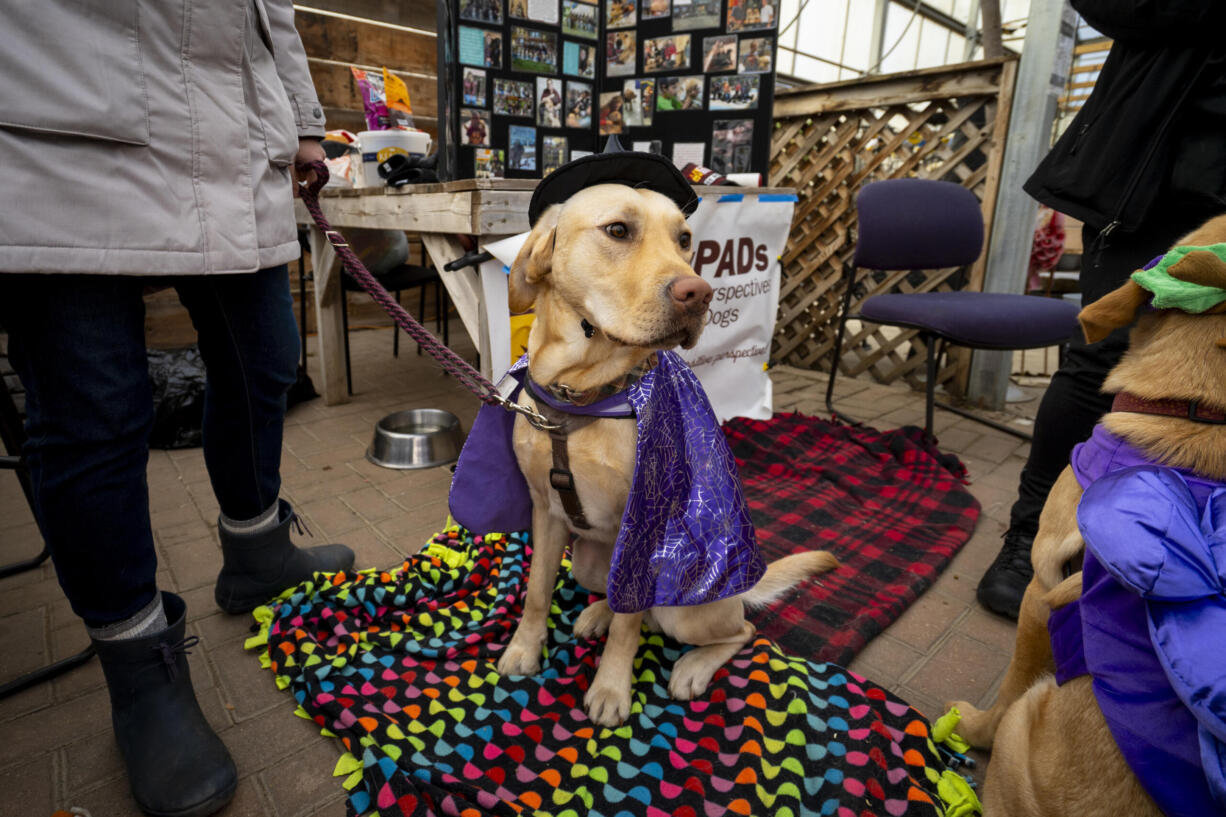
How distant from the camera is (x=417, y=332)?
1390 millimetres

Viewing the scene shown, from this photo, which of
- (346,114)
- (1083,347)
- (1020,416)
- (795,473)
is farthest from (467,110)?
(1020,416)

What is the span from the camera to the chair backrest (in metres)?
3.25

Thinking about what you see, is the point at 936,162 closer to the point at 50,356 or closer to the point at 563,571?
the point at 563,571

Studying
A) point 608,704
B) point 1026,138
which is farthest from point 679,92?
point 608,704

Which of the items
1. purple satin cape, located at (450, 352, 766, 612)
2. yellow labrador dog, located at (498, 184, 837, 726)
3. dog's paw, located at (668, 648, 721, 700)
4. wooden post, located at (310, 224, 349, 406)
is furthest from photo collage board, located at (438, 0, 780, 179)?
dog's paw, located at (668, 648, 721, 700)

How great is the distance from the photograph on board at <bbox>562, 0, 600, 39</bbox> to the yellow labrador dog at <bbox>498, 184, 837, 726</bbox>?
1.88 meters

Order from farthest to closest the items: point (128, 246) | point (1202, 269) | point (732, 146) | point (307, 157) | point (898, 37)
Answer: point (898, 37) < point (732, 146) < point (307, 157) < point (128, 246) < point (1202, 269)

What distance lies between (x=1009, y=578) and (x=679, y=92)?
8.64 ft

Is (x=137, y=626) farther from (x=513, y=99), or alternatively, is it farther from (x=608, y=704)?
(x=513, y=99)

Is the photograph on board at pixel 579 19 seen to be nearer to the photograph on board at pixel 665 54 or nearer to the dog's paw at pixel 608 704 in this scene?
the photograph on board at pixel 665 54

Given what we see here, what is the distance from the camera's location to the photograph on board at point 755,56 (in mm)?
2916

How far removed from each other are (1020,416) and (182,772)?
13.9ft

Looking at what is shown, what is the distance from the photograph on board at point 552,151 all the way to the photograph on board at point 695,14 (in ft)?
2.79

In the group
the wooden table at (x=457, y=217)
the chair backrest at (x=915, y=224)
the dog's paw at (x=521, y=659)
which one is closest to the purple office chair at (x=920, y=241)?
the chair backrest at (x=915, y=224)
